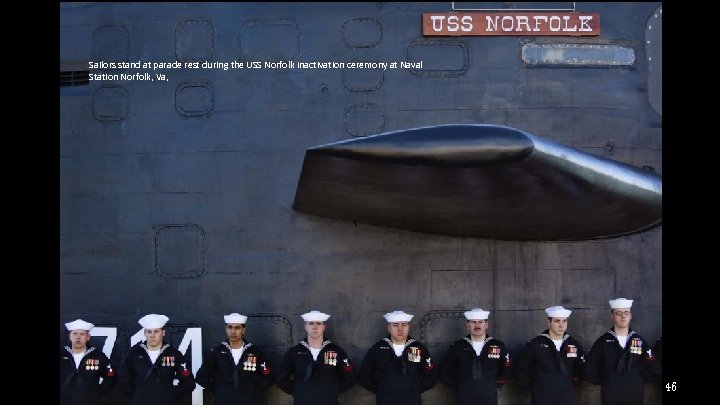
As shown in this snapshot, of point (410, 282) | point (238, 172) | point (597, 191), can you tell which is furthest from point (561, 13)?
point (238, 172)

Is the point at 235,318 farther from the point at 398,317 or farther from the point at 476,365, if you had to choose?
the point at 476,365

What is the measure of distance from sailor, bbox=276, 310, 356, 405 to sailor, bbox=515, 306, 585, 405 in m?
1.37

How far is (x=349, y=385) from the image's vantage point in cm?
551

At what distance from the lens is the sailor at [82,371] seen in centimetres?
558

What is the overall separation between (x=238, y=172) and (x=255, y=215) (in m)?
0.37

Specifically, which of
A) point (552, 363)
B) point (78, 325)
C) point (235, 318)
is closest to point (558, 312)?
point (552, 363)

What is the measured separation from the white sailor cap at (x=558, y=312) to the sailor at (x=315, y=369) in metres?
1.57

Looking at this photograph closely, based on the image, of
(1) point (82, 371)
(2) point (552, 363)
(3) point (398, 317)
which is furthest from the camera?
(1) point (82, 371)

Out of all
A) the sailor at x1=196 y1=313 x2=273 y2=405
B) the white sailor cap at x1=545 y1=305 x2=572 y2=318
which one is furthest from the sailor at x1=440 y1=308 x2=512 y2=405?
the sailor at x1=196 y1=313 x2=273 y2=405

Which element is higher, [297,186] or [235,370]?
[297,186]

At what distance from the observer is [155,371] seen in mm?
5469

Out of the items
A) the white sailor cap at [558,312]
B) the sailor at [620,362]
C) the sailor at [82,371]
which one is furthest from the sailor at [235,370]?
the sailor at [620,362]

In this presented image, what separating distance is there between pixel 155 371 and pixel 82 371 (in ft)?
2.04

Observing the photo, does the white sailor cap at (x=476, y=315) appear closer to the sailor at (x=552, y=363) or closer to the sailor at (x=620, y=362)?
the sailor at (x=552, y=363)
